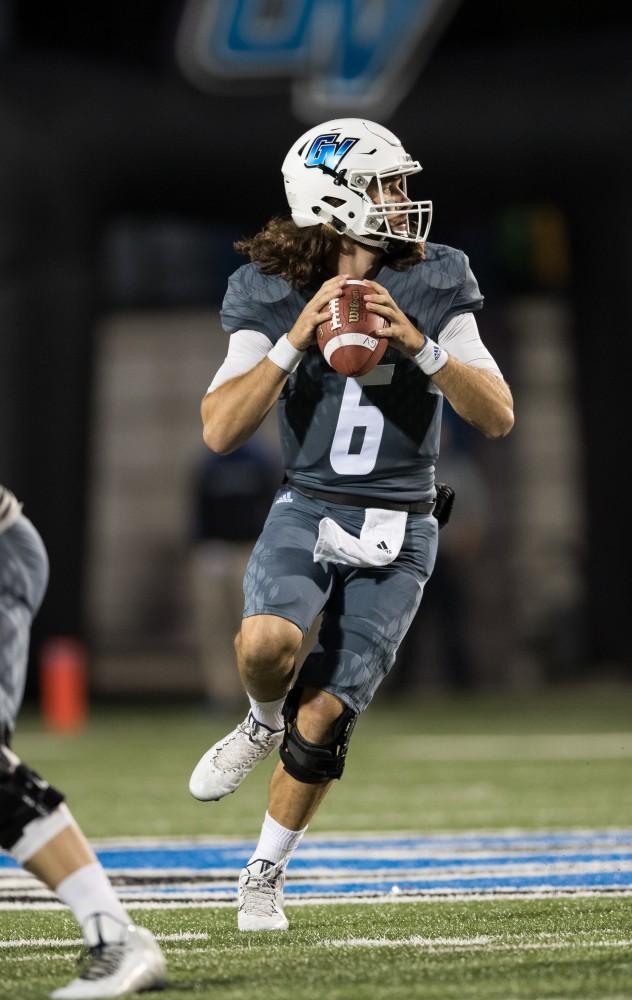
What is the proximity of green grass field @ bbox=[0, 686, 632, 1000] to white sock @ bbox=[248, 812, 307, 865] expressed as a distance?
0.14 m

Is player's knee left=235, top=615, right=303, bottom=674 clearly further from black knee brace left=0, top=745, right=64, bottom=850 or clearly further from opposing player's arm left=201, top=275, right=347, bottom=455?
black knee brace left=0, top=745, right=64, bottom=850

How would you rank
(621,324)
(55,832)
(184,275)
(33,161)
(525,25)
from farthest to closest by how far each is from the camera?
1. (184,275)
2. (525,25)
3. (621,324)
4. (33,161)
5. (55,832)

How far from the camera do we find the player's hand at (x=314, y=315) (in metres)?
3.53

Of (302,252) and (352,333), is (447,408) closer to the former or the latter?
(302,252)

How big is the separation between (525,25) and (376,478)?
355 inches

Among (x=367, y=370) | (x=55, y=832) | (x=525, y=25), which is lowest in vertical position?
(x=55, y=832)

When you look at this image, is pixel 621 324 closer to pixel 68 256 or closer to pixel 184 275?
pixel 68 256

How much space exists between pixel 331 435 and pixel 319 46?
6892mm

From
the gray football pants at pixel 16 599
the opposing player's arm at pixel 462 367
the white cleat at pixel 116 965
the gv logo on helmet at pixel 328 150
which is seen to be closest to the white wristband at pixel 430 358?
the opposing player's arm at pixel 462 367

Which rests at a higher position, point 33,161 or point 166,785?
point 33,161

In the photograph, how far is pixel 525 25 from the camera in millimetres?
12102

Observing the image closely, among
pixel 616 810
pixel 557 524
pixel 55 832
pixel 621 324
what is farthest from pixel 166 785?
pixel 557 524

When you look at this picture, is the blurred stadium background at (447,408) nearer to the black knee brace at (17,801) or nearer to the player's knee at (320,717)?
the player's knee at (320,717)

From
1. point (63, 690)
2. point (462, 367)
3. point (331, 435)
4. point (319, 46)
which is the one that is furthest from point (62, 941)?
point (319, 46)
